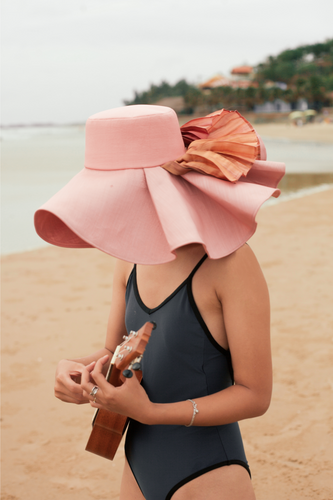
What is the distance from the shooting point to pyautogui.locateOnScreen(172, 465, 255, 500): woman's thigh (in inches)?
60.7

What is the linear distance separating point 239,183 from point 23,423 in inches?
153

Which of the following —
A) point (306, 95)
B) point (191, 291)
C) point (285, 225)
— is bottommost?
point (306, 95)

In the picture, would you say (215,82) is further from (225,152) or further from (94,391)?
(94,391)

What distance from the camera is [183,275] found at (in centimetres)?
156

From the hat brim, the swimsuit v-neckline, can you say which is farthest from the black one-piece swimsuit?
the hat brim

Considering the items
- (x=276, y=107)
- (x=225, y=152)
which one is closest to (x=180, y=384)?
(x=225, y=152)

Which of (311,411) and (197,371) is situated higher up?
(197,371)

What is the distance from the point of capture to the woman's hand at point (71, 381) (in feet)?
5.21

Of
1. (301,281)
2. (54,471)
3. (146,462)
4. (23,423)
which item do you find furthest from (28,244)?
(146,462)

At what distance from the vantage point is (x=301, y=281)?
Result: 7.77 metres

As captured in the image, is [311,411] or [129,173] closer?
[129,173]

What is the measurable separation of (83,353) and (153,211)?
15.2ft

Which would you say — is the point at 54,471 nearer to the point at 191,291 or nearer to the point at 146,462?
the point at 146,462

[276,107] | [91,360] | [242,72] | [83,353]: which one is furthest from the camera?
[242,72]
